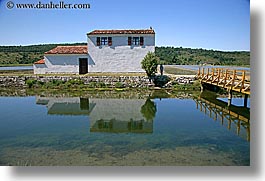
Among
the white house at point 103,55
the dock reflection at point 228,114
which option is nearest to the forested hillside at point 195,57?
the white house at point 103,55

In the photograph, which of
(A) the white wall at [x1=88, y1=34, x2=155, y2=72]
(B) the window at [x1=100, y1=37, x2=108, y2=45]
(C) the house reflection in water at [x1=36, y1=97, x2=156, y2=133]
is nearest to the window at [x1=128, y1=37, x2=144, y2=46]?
(A) the white wall at [x1=88, y1=34, x2=155, y2=72]

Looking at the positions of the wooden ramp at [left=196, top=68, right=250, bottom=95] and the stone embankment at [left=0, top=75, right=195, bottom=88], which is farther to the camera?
the stone embankment at [left=0, top=75, right=195, bottom=88]

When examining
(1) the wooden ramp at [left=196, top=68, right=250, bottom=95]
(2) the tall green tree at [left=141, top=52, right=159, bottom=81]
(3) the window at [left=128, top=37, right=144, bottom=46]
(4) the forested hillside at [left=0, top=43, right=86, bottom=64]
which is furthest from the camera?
(4) the forested hillside at [left=0, top=43, right=86, bottom=64]

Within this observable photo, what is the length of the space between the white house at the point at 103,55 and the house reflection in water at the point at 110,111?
533 centimetres

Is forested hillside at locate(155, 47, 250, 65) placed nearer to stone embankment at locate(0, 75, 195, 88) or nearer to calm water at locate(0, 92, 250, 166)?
stone embankment at locate(0, 75, 195, 88)

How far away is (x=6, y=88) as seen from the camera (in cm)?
1772

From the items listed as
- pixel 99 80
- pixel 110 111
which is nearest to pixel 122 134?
pixel 110 111

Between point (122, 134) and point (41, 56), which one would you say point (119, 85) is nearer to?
point (122, 134)

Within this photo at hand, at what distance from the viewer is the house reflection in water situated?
8938 millimetres

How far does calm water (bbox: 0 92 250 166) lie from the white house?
21.6 feet

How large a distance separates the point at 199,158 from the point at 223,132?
2.27 metres

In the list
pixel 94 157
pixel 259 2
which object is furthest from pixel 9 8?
pixel 259 2

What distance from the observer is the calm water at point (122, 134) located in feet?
20.7

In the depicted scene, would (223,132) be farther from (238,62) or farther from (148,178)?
(238,62)
